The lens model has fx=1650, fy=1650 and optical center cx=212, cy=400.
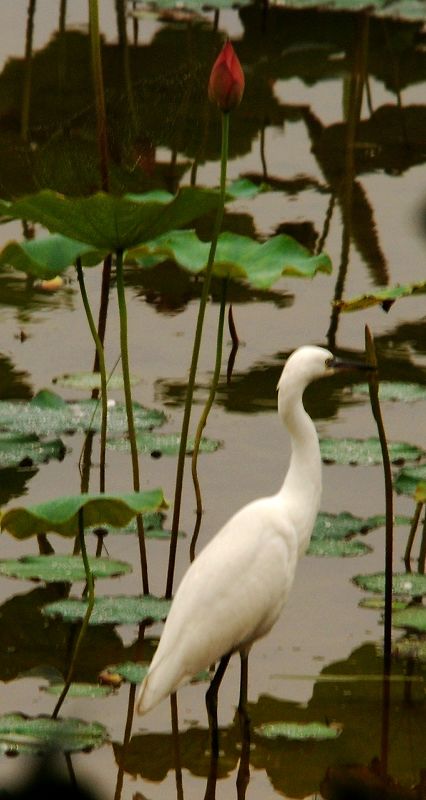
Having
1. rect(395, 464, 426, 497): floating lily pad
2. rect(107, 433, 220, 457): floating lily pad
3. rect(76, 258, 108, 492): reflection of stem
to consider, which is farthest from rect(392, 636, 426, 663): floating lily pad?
rect(107, 433, 220, 457): floating lily pad

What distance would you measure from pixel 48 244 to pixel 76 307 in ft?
8.44

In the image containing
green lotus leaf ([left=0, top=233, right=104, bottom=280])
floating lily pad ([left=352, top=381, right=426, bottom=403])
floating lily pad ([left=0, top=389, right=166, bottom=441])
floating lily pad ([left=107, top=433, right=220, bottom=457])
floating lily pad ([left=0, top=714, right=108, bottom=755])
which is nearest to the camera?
floating lily pad ([left=0, top=714, right=108, bottom=755])

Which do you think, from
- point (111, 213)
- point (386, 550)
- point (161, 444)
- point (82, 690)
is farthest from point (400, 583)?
point (111, 213)

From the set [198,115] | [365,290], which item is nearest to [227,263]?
[365,290]

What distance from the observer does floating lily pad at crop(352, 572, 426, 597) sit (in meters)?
4.48

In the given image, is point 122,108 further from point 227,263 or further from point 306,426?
point 306,426

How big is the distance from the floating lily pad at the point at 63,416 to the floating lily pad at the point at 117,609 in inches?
41.9

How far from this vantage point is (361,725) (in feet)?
13.2

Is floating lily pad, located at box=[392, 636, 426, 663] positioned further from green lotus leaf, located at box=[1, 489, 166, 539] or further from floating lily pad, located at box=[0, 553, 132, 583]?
green lotus leaf, located at box=[1, 489, 166, 539]

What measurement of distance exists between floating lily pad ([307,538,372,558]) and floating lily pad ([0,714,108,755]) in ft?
3.43

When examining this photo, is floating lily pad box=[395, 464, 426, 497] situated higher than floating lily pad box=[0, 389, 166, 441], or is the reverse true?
floating lily pad box=[395, 464, 426, 497]

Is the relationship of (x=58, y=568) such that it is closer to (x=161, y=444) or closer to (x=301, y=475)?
(x=301, y=475)

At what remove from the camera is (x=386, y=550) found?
4016 mm

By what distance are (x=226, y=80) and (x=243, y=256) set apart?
79 centimetres
